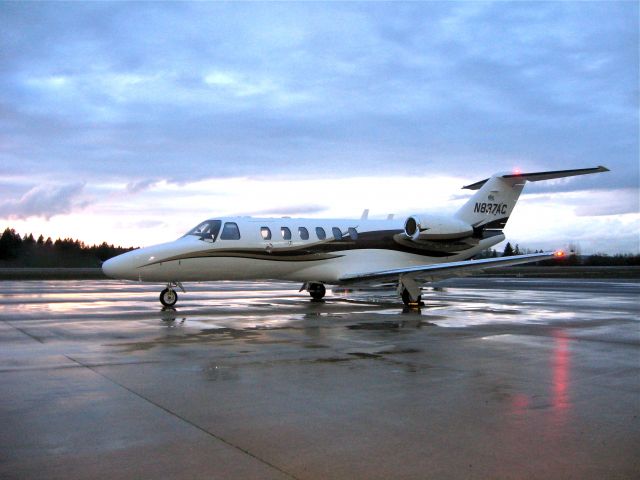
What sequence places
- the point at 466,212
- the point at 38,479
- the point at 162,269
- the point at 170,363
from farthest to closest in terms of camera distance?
the point at 466,212 < the point at 162,269 < the point at 170,363 < the point at 38,479

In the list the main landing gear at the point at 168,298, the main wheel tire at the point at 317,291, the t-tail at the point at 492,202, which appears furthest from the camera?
the t-tail at the point at 492,202

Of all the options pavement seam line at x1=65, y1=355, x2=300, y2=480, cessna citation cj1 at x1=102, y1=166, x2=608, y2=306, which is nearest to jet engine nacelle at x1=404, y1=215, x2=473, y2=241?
cessna citation cj1 at x1=102, y1=166, x2=608, y2=306

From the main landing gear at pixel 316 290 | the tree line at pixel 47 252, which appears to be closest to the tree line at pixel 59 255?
the tree line at pixel 47 252

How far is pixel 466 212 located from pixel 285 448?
59.0 ft

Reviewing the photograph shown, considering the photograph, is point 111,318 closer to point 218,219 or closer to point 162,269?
point 162,269

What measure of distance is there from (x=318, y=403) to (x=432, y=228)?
50.2 feet

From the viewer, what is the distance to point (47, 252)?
292 ft

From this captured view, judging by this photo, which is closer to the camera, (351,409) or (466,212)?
(351,409)

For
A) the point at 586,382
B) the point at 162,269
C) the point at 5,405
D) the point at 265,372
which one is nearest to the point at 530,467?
the point at 586,382

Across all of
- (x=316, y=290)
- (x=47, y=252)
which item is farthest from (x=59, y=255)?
(x=316, y=290)

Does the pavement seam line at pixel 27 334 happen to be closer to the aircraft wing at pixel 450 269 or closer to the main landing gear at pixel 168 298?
the main landing gear at pixel 168 298

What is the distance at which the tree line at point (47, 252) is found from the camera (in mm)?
80706

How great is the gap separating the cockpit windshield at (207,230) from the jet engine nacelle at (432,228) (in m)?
6.46

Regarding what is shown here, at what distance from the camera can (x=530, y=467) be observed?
13.9ft
